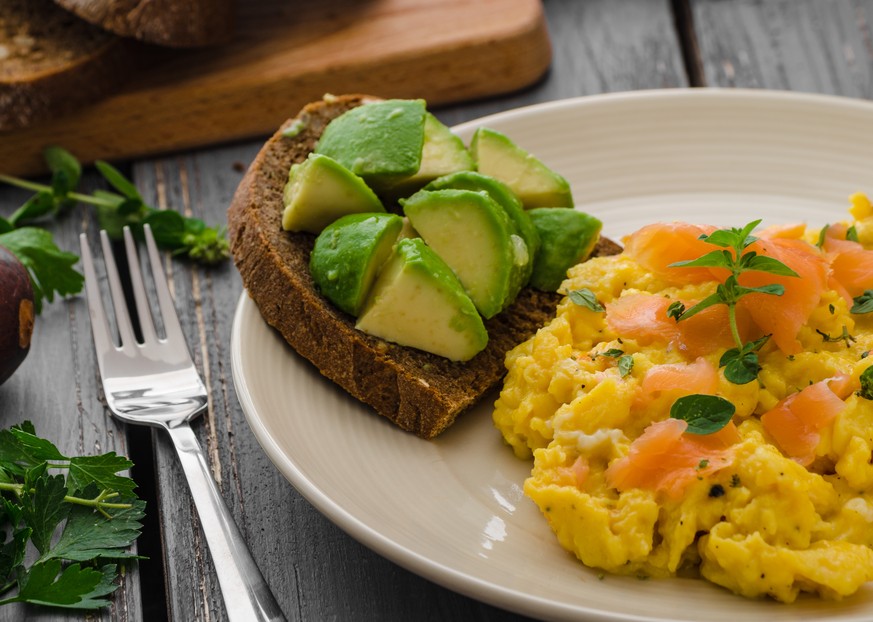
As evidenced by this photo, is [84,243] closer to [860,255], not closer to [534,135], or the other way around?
[534,135]

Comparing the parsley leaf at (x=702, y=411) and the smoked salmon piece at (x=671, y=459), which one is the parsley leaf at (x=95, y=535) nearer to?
the smoked salmon piece at (x=671, y=459)

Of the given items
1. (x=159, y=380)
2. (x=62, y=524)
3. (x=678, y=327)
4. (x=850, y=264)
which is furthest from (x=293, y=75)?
(x=850, y=264)

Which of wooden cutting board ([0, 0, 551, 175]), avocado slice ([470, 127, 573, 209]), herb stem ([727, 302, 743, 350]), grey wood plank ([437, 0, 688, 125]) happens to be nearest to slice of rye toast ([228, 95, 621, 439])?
avocado slice ([470, 127, 573, 209])

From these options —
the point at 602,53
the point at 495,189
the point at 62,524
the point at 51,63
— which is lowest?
the point at 602,53

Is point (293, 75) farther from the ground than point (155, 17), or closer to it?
closer to it

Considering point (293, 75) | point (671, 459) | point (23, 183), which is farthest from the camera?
point (293, 75)

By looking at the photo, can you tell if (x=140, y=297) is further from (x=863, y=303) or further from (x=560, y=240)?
(x=863, y=303)

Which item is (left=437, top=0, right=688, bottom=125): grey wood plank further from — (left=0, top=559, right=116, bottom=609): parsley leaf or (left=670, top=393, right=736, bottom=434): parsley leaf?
(left=0, top=559, right=116, bottom=609): parsley leaf
